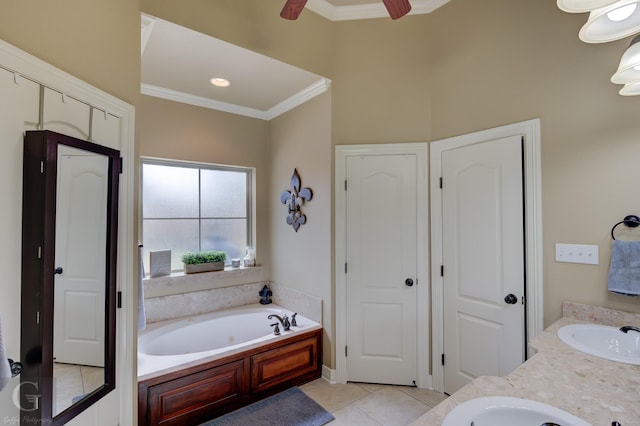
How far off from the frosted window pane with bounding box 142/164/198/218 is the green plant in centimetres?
44

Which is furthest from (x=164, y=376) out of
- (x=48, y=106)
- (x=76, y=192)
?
(x=48, y=106)

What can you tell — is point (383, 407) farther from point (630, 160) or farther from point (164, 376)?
point (630, 160)

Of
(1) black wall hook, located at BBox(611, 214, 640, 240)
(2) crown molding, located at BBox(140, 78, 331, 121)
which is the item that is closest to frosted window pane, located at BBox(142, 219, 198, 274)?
(2) crown molding, located at BBox(140, 78, 331, 121)

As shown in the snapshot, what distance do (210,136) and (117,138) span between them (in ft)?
5.59

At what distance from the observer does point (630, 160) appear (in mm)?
1546

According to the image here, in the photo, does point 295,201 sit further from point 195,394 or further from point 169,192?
point 195,394

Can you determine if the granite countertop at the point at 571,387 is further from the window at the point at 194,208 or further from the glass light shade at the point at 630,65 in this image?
the window at the point at 194,208

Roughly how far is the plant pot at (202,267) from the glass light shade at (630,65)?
337 centimetres

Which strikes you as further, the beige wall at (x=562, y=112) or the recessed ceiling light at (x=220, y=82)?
the recessed ceiling light at (x=220, y=82)

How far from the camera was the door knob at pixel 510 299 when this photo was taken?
198 centimetres

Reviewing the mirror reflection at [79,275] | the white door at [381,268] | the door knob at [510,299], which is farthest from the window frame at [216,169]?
the door knob at [510,299]

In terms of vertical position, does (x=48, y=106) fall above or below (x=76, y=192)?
above

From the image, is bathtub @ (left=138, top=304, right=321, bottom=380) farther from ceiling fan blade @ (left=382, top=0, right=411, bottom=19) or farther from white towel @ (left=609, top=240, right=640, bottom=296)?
ceiling fan blade @ (left=382, top=0, right=411, bottom=19)

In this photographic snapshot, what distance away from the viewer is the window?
119 inches
